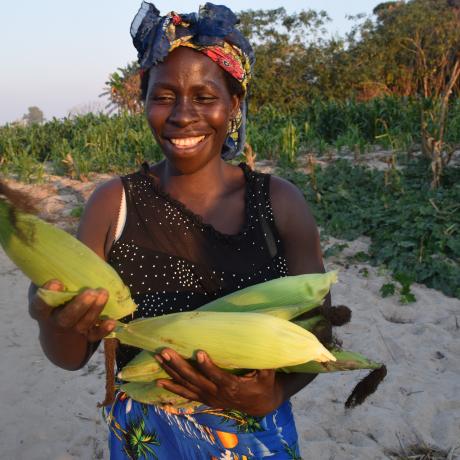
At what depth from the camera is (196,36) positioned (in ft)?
4.70

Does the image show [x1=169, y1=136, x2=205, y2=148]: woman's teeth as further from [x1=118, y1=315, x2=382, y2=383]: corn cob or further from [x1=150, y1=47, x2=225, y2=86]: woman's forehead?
[x1=118, y1=315, x2=382, y2=383]: corn cob

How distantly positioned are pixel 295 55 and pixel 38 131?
45.8 ft

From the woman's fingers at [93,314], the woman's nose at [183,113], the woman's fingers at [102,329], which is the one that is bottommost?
the woman's fingers at [102,329]

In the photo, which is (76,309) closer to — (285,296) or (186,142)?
(285,296)

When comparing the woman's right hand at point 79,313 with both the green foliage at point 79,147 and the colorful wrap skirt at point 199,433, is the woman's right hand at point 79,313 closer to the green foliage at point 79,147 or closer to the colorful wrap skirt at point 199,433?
the colorful wrap skirt at point 199,433

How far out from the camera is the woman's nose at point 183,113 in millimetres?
1410

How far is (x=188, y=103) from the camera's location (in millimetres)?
1428

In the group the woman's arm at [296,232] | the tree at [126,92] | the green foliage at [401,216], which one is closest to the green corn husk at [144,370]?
the woman's arm at [296,232]

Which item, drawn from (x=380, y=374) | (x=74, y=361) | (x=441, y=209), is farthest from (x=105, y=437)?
(x=441, y=209)

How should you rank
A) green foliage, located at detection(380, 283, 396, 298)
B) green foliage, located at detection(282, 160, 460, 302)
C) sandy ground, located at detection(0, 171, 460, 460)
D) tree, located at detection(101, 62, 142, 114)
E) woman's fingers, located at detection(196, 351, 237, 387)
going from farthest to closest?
tree, located at detection(101, 62, 142, 114)
green foliage, located at detection(282, 160, 460, 302)
green foliage, located at detection(380, 283, 396, 298)
sandy ground, located at detection(0, 171, 460, 460)
woman's fingers, located at detection(196, 351, 237, 387)

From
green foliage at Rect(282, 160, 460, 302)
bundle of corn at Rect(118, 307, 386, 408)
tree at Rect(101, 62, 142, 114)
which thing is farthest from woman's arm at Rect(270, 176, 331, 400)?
tree at Rect(101, 62, 142, 114)

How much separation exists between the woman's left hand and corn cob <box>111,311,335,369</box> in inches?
0.9

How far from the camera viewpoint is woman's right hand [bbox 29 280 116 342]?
94 cm

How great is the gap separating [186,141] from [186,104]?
98mm
